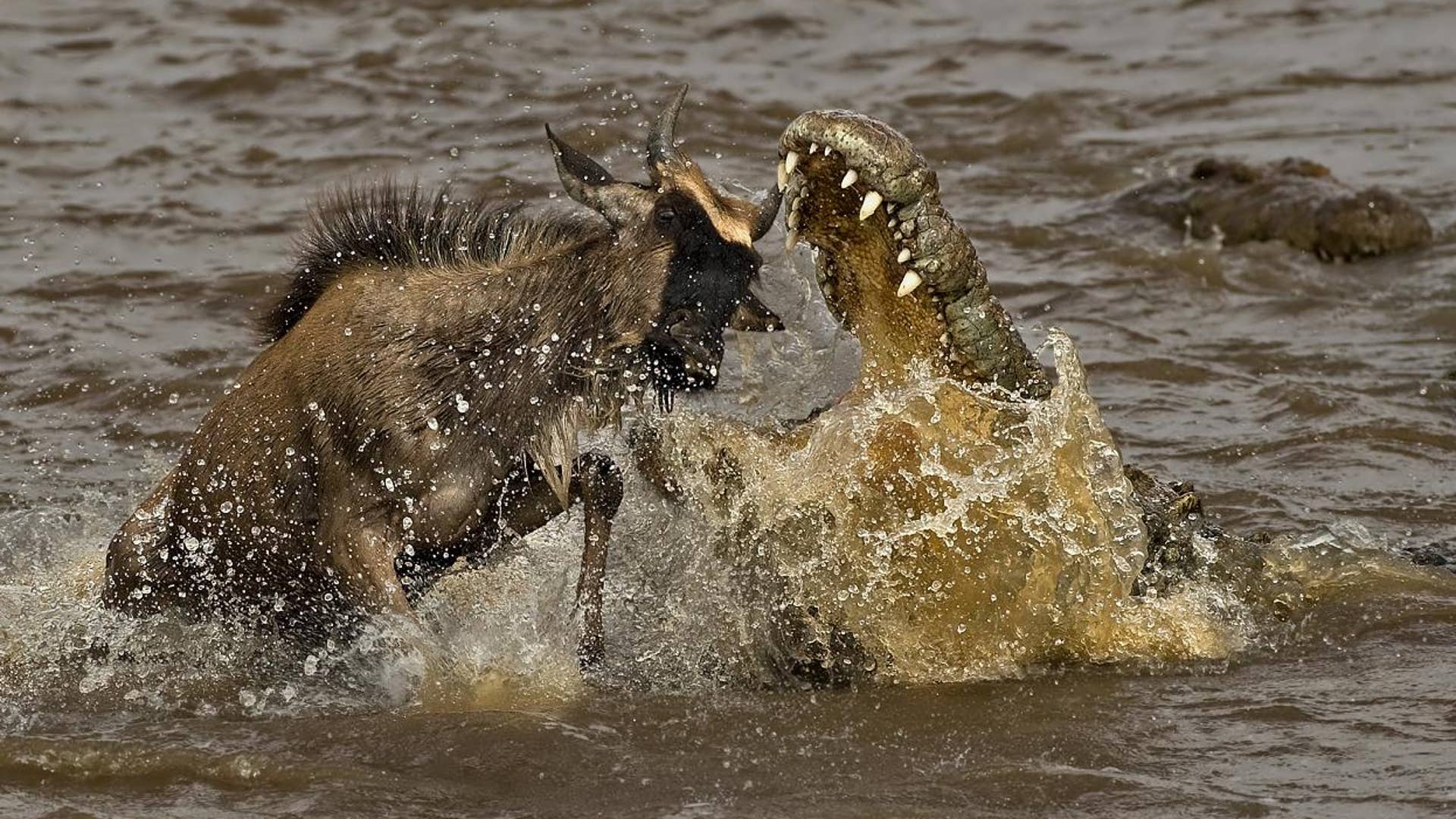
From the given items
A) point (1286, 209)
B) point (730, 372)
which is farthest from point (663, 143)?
point (1286, 209)

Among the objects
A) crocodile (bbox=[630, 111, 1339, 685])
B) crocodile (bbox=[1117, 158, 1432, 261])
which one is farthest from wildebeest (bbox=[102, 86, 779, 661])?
crocodile (bbox=[1117, 158, 1432, 261])

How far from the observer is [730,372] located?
8.88 metres

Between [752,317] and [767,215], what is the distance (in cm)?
26

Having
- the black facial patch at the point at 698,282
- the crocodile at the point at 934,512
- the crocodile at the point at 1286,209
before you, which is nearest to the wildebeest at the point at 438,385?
the black facial patch at the point at 698,282

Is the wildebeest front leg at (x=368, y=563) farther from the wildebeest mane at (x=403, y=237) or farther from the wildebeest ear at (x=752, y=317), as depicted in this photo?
the wildebeest ear at (x=752, y=317)

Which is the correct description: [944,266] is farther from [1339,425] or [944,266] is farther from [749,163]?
[749,163]

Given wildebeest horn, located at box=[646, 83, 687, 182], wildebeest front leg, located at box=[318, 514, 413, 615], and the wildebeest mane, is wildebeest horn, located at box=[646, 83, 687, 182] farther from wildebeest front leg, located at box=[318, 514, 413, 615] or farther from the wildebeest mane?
wildebeest front leg, located at box=[318, 514, 413, 615]

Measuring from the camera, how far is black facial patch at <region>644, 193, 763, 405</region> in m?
5.43

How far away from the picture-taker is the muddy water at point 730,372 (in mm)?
5316

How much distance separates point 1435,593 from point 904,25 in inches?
394

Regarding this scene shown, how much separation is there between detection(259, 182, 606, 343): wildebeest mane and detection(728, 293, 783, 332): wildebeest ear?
0.62m

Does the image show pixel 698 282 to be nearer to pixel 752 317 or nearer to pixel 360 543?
pixel 752 317

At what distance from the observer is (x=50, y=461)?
8172 mm

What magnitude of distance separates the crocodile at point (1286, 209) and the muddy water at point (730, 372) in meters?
0.19
